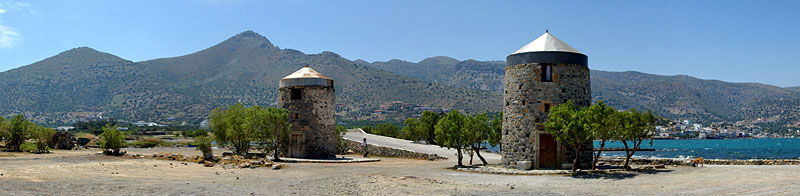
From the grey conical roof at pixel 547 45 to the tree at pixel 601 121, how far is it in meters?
3.45

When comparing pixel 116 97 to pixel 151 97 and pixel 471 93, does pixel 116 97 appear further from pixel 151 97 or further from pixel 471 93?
pixel 471 93

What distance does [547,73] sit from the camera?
23.0 m

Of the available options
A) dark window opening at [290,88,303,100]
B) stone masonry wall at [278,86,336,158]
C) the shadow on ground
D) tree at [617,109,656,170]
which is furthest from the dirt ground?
dark window opening at [290,88,303,100]

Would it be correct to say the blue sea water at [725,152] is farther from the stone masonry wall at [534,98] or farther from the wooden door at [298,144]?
the wooden door at [298,144]

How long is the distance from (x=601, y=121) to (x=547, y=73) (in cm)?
352

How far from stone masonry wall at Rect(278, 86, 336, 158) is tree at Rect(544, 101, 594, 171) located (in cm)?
1546

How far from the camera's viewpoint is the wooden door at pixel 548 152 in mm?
23078

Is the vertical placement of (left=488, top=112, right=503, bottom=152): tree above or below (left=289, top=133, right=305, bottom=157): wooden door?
above

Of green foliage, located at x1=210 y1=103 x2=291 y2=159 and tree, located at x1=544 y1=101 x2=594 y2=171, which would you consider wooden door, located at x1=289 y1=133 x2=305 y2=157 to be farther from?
tree, located at x1=544 y1=101 x2=594 y2=171

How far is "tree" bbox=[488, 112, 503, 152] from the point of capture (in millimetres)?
26484

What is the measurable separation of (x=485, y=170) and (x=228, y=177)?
10086 millimetres

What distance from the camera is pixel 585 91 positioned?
77.2ft

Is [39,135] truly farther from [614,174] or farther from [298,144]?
[614,174]

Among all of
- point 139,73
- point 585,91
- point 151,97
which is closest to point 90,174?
point 585,91
